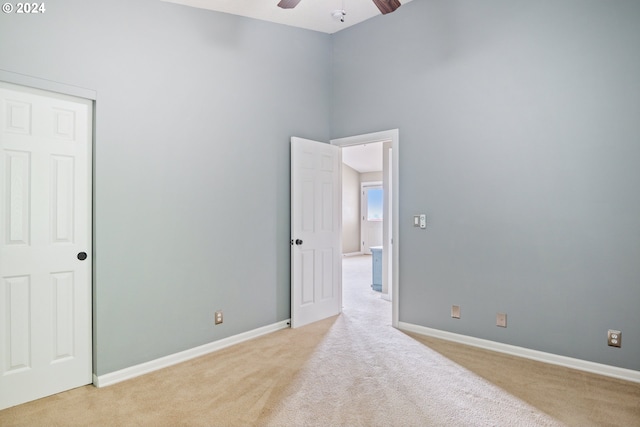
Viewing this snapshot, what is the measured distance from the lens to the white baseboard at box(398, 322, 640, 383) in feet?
9.02

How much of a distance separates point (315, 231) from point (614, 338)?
9.14 feet

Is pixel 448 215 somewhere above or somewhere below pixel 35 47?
below

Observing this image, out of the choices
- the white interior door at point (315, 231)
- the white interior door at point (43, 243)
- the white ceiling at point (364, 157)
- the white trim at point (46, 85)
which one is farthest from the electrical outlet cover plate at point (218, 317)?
the white ceiling at point (364, 157)

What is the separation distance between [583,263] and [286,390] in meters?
2.50

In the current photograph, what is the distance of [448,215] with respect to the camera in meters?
3.58

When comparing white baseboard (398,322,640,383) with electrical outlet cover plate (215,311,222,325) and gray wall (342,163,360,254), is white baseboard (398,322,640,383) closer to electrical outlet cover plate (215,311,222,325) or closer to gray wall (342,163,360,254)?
electrical outlet cover plate (215,311,222,325)

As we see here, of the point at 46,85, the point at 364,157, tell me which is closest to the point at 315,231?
the point at 46,85

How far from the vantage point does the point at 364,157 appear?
9.25 meters

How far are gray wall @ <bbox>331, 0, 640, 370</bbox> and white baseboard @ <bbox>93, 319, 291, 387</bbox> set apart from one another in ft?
5.01

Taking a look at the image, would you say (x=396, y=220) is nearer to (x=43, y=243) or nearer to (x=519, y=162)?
(x=519, y=162)

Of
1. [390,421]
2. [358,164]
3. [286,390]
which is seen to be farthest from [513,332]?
[358,164]

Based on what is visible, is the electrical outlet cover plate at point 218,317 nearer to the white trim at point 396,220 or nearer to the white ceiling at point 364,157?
the white trim at point 396,220

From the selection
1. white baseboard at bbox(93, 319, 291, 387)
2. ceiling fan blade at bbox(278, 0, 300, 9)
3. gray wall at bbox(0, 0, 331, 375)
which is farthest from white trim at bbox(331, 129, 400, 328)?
ceiling fan blade at bbox(278, 0, 300, 9)

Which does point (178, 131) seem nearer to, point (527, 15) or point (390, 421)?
point (390, 421)
